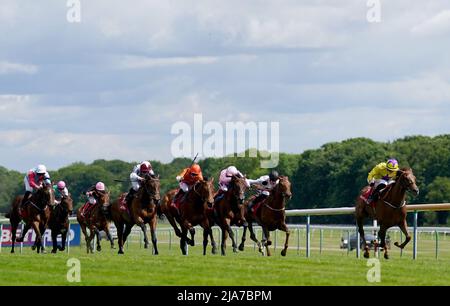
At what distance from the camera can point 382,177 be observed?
22562 millimetres

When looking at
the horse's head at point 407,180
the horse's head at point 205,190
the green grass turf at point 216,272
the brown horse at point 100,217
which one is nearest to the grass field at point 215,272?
the green grass turf at point 216,272

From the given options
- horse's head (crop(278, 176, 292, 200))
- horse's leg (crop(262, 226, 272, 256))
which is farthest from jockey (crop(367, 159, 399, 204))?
horse's leg (crop(262, 226, 272, 256))

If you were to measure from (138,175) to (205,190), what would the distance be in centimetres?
231

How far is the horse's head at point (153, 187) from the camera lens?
24.5 metres

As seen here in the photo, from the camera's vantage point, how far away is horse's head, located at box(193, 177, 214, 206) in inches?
924

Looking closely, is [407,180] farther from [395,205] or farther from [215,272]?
[215,272]

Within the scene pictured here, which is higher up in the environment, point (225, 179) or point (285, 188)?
point (225, 179)

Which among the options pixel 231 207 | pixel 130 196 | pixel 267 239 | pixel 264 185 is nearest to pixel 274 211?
pixel 267 239

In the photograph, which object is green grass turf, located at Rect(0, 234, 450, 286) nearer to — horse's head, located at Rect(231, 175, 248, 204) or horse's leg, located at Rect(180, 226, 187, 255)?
horse's head, located at Rect(231, 175, 248, 204)

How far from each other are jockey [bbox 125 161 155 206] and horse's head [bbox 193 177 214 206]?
1340 millimetres

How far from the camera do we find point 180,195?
2475 centimetres

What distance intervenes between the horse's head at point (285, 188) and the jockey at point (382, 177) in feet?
4.95
